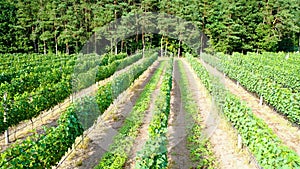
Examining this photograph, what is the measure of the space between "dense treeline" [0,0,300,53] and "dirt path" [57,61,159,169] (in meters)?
35.2

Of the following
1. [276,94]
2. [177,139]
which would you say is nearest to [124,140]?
[177,139]

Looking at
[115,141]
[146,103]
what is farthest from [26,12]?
[115,141]

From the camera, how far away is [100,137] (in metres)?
9.97

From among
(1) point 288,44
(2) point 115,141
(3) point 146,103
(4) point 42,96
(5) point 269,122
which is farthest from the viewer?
(1) point 288,44

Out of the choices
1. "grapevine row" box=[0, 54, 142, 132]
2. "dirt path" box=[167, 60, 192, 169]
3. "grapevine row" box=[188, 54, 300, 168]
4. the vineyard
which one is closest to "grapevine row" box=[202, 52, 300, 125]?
Result: the vineyard

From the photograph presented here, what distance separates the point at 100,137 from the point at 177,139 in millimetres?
2772

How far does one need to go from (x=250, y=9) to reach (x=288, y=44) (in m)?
12.2

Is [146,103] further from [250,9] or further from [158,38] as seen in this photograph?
[250,9]

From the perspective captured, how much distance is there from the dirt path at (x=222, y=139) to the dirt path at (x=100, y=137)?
3536 mm

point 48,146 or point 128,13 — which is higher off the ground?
point 128,13

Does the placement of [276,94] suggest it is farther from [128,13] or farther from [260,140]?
[128,13]

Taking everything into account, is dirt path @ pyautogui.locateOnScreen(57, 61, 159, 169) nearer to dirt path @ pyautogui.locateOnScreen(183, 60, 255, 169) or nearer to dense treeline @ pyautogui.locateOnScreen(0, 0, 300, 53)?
dirt path @ pyautogui.locateOnScreen(183, 60, 255, 169)

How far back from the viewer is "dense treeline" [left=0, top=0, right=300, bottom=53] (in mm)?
47906

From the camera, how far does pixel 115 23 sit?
4628 cm
